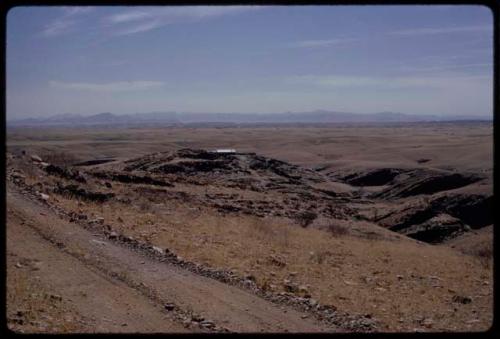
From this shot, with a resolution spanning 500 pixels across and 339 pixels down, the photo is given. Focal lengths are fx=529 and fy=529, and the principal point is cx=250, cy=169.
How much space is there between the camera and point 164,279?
7996 mm

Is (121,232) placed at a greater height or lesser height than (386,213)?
greater

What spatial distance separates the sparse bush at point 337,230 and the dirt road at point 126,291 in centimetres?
775

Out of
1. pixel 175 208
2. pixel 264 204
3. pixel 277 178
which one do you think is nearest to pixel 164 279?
pixel 175 208

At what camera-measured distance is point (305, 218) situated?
1786cm

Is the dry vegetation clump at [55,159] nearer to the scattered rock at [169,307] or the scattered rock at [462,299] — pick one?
the scattered rock at [169,307]

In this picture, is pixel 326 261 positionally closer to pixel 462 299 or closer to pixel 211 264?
pixel 211 264

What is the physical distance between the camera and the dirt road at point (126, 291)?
6.27m

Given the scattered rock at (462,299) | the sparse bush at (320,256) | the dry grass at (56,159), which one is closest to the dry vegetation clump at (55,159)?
the dry grass at (56,159)

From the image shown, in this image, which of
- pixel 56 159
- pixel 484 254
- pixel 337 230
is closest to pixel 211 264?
pixel 337 230

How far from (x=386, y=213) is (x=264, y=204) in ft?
27.9

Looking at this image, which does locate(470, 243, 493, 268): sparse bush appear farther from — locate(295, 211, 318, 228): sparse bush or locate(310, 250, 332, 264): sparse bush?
locate(295, 211, 318, 228): sparse bush

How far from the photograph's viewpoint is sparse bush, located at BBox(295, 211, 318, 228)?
17003 millimetres

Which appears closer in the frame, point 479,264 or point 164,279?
point 164,279

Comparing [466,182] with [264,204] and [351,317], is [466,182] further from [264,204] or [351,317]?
[351,317]
